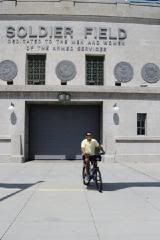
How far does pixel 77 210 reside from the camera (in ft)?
34.8

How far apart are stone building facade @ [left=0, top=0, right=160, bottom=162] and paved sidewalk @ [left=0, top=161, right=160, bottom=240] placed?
1073cm

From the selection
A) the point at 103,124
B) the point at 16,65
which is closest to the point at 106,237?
the point at 103,124

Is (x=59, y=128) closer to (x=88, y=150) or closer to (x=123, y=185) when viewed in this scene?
(x=123, y=185)

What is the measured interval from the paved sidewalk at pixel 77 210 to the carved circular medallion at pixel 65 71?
12810 millimetres

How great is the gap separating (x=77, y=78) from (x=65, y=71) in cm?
89

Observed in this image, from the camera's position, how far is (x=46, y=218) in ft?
31.2

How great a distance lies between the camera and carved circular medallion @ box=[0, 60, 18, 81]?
28.7 m

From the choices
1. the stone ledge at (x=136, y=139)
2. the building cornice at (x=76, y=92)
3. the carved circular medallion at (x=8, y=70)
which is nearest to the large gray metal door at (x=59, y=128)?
the building cornice at (x=76, y=92)

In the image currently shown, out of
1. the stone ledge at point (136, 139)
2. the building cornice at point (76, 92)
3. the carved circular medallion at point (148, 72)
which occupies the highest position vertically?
the carved circular medallion at point (148, 72)

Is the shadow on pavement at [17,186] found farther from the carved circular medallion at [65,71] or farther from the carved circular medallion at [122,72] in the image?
the carved circular medallion at [122,72]

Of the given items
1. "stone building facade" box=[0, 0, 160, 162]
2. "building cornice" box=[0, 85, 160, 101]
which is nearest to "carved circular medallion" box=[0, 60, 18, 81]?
"stone building facade" box=[0, 0, 160, 162]

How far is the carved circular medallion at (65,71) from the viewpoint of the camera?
94.7ft

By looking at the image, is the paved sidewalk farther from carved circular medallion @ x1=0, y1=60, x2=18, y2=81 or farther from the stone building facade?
carved circular medallion @ x1=0, y1=60, x2=18, y2=81

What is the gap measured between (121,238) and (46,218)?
220 centimetres
